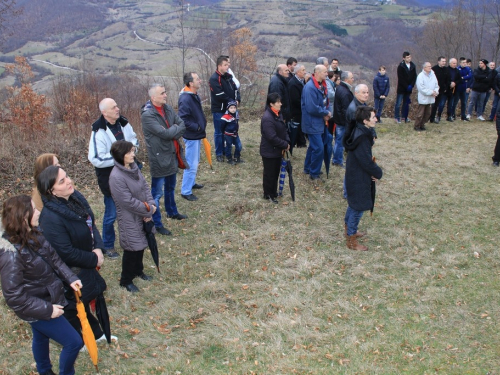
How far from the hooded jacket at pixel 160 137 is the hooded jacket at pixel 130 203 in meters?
1.19

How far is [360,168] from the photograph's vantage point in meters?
5.35

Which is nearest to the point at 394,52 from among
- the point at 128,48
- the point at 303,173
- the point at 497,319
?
the point at 128,48

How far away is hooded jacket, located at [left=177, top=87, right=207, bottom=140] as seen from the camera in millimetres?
6766

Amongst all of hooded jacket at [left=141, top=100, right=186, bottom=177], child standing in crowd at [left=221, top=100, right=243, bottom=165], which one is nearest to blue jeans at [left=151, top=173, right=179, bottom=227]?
hooded jacket at [left=141, top=100, right=186, bottom=177]

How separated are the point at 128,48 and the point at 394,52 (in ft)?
173

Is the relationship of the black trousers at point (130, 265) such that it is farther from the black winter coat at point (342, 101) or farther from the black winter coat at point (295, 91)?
the black winter coat at point (295, 91)

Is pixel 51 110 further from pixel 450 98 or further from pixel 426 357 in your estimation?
pixel 426 357

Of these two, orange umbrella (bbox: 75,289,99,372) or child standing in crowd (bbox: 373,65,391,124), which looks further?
child standing in crowd (bbox: 373,65,391,124)

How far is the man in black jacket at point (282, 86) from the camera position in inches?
317

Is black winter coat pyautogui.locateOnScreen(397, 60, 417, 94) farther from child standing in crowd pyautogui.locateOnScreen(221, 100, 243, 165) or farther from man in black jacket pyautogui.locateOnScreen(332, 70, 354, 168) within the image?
child standing in crowd pyautogui.locateOnScreen(221, 100, 243, 165)

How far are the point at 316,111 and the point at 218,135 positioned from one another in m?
2.45

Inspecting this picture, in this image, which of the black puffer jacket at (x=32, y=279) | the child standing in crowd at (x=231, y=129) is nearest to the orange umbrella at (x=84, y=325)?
the black puffer jacket at (x=32, y=279)

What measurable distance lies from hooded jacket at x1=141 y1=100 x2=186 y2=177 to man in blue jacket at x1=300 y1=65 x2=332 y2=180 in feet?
8.63

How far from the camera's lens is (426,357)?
3703 mm
